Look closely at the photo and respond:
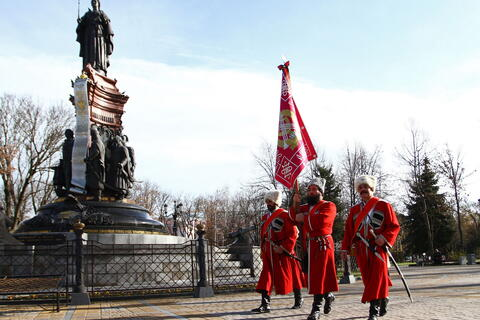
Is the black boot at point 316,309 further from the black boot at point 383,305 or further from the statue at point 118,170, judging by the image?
the statue at point 118,170

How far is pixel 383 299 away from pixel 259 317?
1.90 metres

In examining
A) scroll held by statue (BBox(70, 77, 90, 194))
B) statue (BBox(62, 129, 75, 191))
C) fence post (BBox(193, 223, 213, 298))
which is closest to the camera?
fence post (BBox(193, 223, 213, 298))

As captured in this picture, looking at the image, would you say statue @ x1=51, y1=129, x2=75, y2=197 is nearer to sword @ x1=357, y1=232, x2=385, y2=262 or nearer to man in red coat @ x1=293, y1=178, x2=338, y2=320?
man in red coat @ x1=293, y1=178, x2=338, y2=320

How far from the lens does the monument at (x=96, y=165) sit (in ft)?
57.3

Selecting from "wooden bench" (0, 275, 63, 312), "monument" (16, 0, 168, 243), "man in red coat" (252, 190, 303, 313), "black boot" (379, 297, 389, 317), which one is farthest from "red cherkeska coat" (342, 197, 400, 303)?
"monument" (16, 0, 168, 243)

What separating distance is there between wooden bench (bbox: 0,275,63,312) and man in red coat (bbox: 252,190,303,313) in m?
5.56

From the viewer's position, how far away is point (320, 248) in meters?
7.40

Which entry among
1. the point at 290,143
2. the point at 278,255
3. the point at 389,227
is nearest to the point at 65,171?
the point at 290,143

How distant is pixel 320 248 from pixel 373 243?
100 centimetres

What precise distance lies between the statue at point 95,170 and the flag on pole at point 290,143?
11.0 meters

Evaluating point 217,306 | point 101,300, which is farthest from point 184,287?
point 217,306

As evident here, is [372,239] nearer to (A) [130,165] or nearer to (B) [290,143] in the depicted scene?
(B) [290,143]

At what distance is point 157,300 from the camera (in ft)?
37.5

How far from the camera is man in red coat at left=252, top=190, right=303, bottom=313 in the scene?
27.2 feet
